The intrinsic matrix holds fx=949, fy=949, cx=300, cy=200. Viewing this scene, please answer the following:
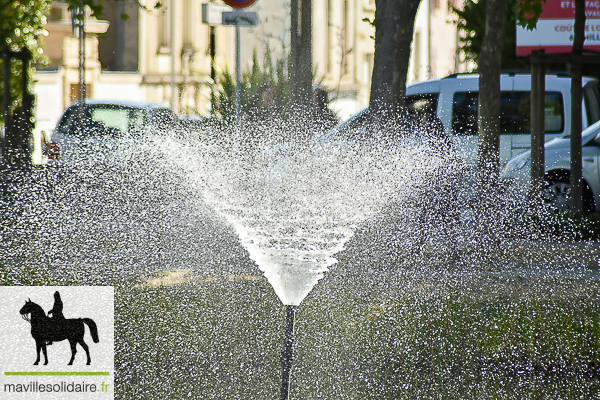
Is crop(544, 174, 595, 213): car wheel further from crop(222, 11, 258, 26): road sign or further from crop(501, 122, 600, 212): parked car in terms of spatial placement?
crop(222, 11, 258, 26): road sign

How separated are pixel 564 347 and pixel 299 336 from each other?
1229 mm

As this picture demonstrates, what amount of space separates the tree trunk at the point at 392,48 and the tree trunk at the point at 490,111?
2.21 feet

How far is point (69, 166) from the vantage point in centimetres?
1096

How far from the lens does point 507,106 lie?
39.2ft

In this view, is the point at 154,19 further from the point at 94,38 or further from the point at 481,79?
the point at 481,79

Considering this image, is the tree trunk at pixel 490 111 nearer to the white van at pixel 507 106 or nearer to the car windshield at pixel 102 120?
the white van at pixel 507 106

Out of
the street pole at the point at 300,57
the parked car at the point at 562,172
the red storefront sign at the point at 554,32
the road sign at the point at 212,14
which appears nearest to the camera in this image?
the street pole at the point at 300,57

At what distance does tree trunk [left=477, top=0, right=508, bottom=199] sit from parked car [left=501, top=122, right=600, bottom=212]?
172 cm

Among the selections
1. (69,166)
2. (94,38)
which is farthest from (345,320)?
(94,38)

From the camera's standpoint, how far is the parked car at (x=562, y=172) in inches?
395

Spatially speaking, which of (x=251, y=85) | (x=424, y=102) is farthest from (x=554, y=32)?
(x=251, y=85)

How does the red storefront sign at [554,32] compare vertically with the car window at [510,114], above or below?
above

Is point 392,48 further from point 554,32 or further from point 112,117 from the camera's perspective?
point 112,117

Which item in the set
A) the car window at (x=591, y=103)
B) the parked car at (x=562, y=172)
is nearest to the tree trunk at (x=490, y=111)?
the parked car at (x=562, y=172)
